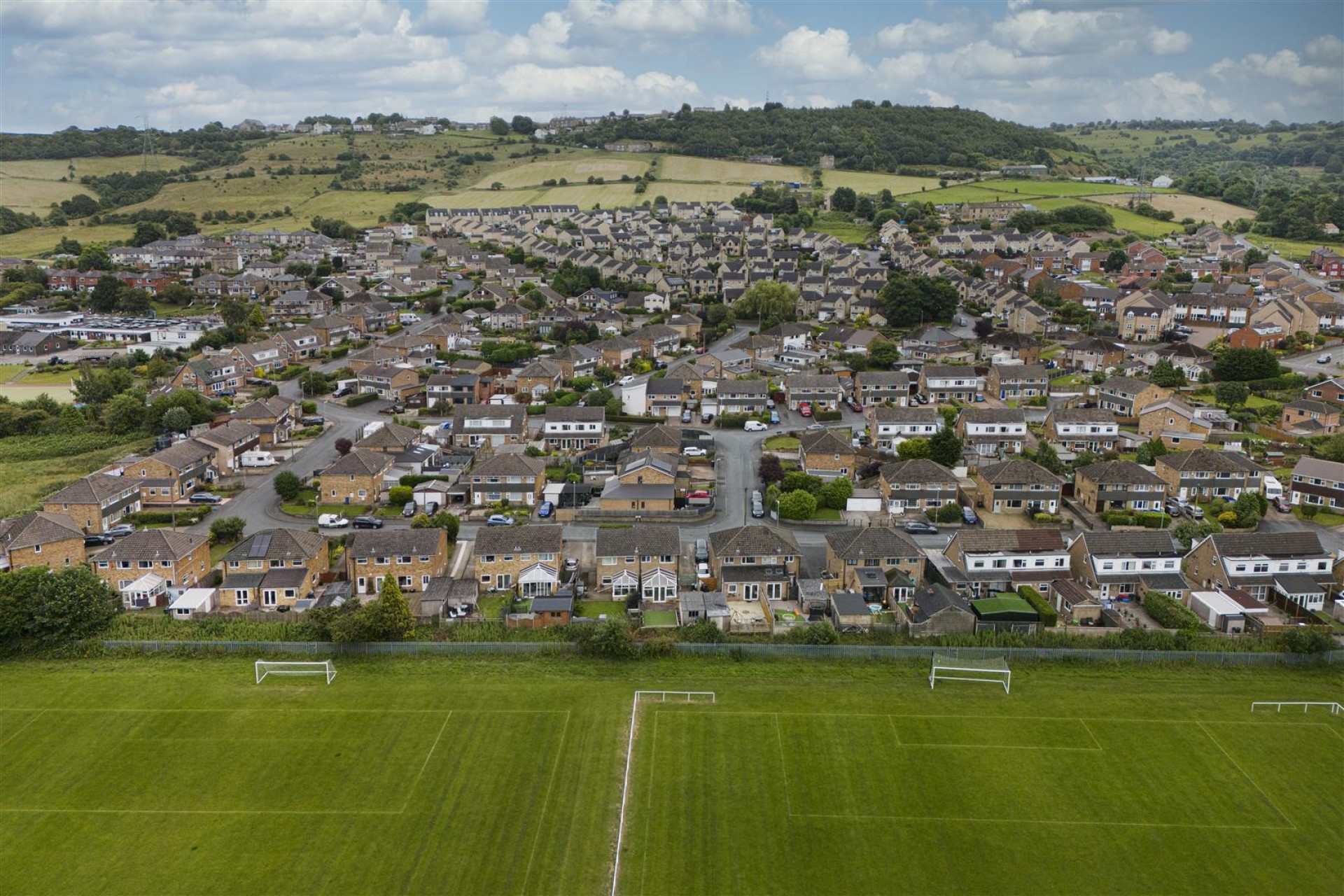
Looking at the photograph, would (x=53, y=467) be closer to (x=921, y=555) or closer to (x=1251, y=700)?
(x=921, y=555)

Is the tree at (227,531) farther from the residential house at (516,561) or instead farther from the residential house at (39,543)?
the residential house at (516,561)

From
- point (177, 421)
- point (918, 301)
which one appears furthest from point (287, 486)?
point (918, 301)

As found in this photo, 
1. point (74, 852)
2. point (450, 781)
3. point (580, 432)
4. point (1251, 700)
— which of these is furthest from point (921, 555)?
point (74, 852)

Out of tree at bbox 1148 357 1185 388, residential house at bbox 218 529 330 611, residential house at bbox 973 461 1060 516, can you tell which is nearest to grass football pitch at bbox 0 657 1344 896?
residential house at bbox 218 529 330 611

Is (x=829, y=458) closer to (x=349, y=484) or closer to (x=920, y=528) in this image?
(x=920, y=528)

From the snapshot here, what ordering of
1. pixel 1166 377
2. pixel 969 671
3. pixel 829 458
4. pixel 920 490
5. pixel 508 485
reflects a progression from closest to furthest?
pixel 969 671 → pixel 920 490 → pixel 508 485 → pixel 829 458 → pixel 1166 377

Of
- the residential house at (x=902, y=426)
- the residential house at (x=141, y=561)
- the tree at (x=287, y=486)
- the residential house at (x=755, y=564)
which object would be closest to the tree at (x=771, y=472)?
the residential house at (x=902, y=426)
